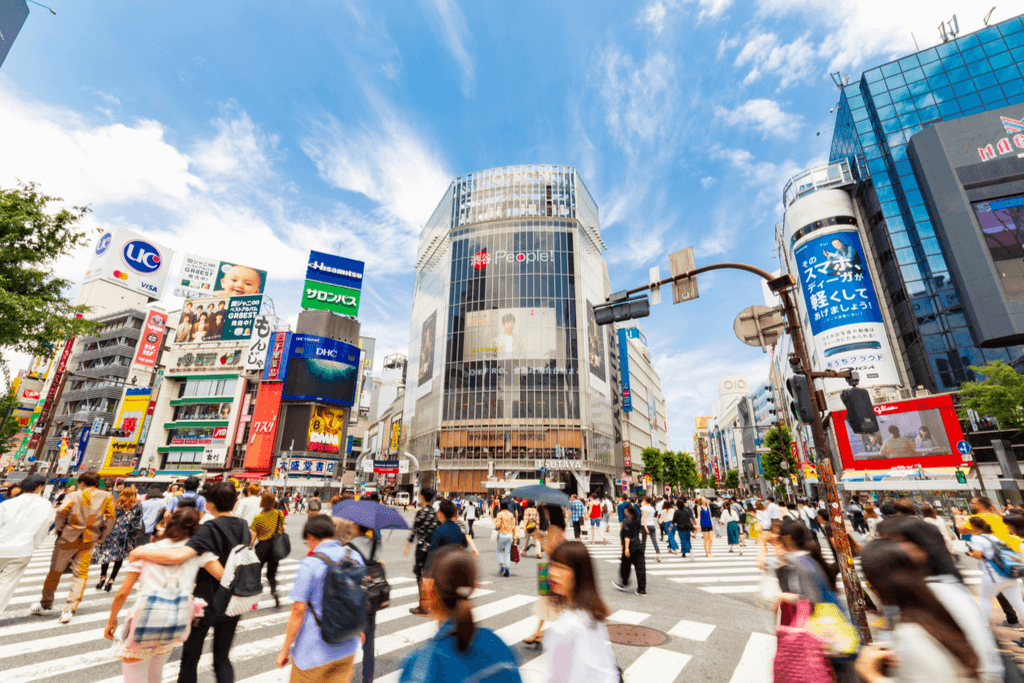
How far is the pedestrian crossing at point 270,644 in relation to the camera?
4824 mm

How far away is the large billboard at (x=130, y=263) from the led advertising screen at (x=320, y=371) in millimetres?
39467

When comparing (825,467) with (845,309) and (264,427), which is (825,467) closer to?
(845,309)

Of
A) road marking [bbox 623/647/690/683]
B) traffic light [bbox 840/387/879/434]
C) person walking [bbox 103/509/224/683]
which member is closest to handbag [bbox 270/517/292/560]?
person walking [bbox 103/509/224/683]

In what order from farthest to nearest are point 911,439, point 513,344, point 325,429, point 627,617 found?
point 325,429, point 513,344, point 911,439, point 627,617

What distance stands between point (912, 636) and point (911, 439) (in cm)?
4520

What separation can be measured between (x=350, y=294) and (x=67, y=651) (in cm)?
6259

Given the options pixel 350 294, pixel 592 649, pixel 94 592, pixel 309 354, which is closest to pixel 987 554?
pixel 592 649

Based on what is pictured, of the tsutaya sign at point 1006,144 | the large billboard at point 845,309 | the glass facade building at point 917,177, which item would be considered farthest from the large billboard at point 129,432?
the tsutaya sign at point 1006,144

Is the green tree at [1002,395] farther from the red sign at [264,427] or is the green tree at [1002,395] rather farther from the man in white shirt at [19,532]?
the red sign at [264,427]

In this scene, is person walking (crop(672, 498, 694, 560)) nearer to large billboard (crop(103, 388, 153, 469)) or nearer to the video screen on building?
the video screen on building

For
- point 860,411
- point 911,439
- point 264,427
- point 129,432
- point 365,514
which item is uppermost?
point 264,427

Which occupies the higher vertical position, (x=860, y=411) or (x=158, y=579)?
(x=860, y=411)

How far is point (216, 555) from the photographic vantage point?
12.3ft

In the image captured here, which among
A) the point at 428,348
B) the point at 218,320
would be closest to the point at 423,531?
the point at 428,348
